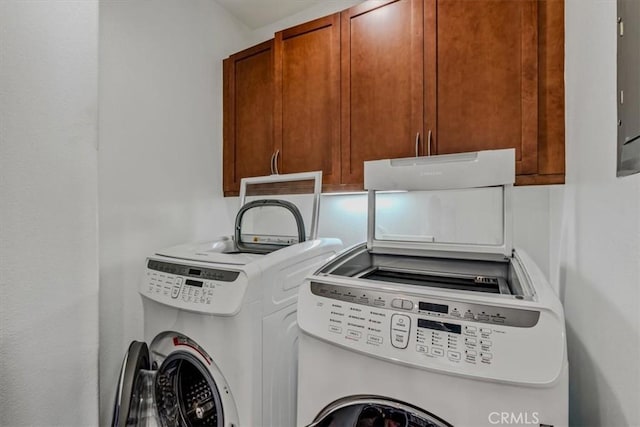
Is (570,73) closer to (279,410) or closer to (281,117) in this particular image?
(281,117)

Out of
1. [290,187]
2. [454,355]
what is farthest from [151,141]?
[454,355]

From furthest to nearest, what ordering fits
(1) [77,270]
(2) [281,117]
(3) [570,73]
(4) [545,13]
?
(2) [281,117], (4) [545,13], (3) [570,73], (1) [77,270]

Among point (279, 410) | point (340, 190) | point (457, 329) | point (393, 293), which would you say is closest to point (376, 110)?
point (340, 190)

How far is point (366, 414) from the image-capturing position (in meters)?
0.80

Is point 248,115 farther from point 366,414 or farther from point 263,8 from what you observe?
point 366,414

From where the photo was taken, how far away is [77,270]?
854mm

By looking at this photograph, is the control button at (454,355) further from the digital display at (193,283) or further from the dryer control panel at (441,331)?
the digital display at (193,283)

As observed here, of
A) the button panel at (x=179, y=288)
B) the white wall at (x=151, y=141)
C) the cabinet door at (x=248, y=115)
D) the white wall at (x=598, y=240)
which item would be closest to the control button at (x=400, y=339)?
the white wall at (x=598, y=240)

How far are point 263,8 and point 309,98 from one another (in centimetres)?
87

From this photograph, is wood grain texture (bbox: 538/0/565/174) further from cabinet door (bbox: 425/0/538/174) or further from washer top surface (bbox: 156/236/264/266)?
washer top surface (bbox: 156/236/264/266)

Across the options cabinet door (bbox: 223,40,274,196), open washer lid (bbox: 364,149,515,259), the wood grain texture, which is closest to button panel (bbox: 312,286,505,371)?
open washer lid (bbox: 364,149,515,259)

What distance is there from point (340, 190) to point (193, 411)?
114 cm

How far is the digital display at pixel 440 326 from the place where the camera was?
2.11 feet

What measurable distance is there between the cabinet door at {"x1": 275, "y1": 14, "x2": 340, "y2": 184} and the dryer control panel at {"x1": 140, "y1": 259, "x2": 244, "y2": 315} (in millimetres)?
744
